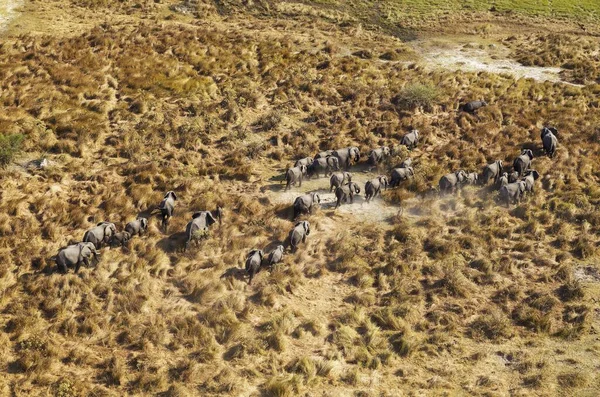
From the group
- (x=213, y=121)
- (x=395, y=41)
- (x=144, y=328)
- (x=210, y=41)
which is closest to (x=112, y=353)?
(x=144, y=328)

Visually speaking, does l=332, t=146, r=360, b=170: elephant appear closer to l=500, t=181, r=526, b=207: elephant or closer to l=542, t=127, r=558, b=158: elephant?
l=500, t=181, r=526, b=207: elephant

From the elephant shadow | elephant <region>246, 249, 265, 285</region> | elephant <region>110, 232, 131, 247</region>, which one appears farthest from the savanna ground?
elephant <region>110, 232, 131, 247</region>

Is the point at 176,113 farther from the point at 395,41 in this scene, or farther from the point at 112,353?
A: the point at 395,41

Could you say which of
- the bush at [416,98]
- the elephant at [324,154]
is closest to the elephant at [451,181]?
the elephant at [324,154]

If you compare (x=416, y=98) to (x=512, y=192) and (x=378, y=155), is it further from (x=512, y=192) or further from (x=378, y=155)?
(x=512, y=192)

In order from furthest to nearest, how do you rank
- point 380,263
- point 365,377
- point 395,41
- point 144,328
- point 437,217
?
point 395,41 → point 437,217 → point 380,263 → point 144,328 → point 365,377

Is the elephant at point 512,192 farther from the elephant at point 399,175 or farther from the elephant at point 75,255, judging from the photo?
the elephant at point 75,255
